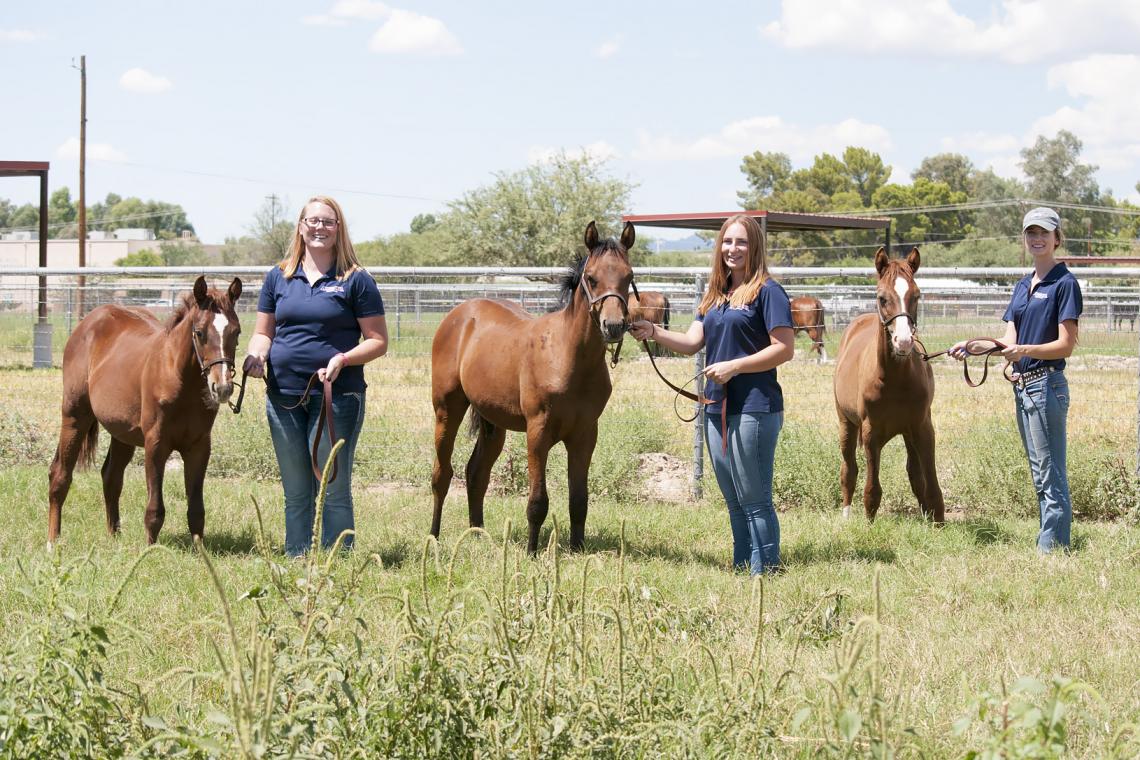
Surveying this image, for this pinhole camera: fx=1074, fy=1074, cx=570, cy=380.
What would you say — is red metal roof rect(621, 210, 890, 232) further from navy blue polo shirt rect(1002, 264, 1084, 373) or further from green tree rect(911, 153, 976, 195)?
green tree rect(911, 153, 976, 195)

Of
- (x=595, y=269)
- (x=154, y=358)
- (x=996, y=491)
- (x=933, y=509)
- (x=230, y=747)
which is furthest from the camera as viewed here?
(x=996, y=491)

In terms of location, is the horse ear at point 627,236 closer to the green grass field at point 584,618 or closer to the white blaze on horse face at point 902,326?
the green grass field at point 584,618

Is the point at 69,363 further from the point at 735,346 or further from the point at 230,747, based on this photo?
the point at 230,747

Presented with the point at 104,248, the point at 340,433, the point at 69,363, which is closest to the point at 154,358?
the point at 69,363

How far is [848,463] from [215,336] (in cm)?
458

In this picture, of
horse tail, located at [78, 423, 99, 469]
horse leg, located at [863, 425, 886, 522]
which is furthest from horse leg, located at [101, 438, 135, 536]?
horse leg, located at [863, 425, 886, 522]

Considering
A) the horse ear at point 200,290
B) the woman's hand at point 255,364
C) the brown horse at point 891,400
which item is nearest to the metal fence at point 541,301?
the brown horse at point 891,400

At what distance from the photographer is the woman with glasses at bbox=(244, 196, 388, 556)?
18.8 ft

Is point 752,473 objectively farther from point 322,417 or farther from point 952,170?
point 952,170

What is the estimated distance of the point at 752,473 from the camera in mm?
5629

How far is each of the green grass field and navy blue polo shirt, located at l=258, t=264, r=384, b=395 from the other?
0.96 m

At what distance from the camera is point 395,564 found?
6.37 m

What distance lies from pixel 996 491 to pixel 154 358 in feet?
20.3

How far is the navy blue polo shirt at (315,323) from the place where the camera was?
5.73 m
